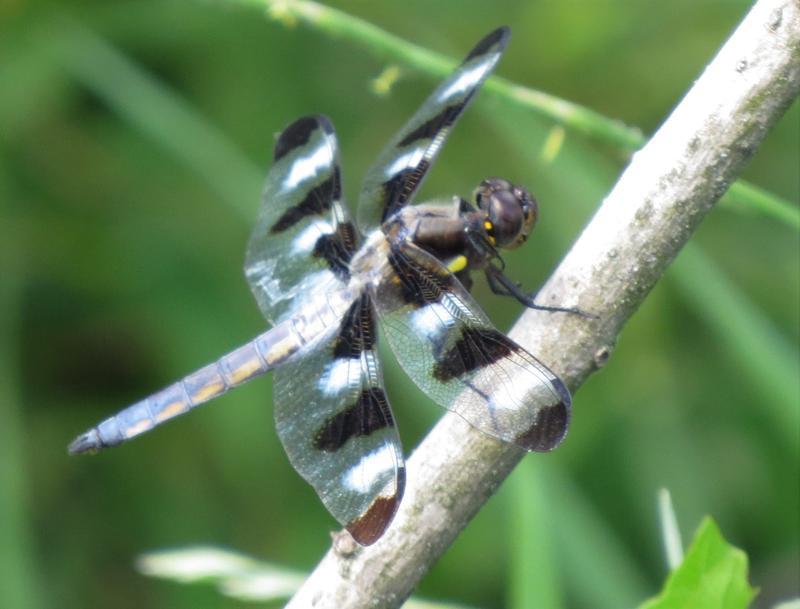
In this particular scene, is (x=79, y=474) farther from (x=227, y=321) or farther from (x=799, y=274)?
(x=799, y=274)

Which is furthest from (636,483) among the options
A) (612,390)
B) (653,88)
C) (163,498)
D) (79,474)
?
(79,474)

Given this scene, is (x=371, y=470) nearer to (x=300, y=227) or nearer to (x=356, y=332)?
(x=356, y=332)

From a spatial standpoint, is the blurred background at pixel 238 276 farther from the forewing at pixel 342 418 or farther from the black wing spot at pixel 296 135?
the forewing at pixel 342 418

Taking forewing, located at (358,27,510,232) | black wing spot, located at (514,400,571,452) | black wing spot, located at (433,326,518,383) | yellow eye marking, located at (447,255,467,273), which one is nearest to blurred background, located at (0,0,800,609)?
forewing, located at (358,27,510,232)

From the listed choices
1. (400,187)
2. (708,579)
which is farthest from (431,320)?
(708,579)

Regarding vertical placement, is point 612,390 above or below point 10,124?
above

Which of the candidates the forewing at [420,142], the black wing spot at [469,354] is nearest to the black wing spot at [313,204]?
the forewing at [420,142]

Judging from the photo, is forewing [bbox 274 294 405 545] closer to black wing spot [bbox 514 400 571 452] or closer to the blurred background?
black wing spot [bbox 514 400 571 452]
